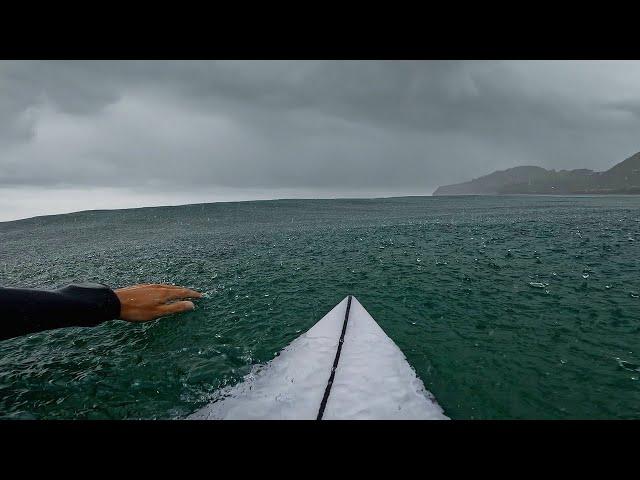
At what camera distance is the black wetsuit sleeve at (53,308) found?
28.8ft

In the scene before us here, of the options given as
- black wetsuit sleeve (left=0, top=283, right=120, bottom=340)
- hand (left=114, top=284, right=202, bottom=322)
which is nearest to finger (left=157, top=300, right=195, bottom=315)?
hand (left=114, top=284, right=202, bottom=322)

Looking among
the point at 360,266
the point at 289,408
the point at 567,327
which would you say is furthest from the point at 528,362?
the point at 360,266

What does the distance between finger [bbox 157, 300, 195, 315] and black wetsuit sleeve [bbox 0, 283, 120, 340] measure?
1.96 meters

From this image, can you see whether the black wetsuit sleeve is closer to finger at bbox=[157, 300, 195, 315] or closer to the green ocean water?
the green ocean water

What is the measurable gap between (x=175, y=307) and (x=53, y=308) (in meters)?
4.88

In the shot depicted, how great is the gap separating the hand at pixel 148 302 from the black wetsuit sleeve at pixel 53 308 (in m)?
0.48

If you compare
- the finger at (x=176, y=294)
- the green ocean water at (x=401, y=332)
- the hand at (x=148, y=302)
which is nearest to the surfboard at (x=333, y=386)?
the green ocean water at (x=401, y=332)

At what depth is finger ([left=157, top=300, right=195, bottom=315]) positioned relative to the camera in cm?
1350

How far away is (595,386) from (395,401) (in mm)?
6183

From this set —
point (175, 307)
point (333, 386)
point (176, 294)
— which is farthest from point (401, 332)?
point (176, 294)
